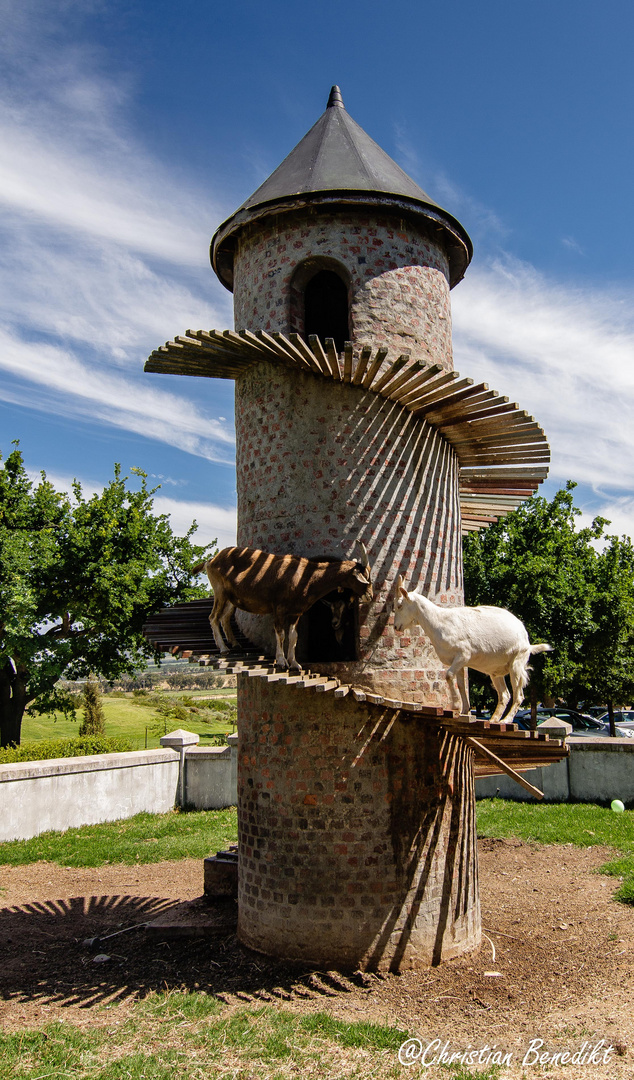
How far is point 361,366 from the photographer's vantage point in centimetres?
784

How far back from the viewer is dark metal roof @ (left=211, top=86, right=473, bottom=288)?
350 inches

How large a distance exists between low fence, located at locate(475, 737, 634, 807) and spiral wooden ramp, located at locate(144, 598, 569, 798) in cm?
790

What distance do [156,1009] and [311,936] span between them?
1.65m

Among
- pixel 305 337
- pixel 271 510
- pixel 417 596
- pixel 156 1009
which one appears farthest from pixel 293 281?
pixel 156 1009

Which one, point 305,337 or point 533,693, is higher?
point 305,337

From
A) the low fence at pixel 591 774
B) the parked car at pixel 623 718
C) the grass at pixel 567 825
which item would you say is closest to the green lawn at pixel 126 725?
the low fence at pixel 591 774

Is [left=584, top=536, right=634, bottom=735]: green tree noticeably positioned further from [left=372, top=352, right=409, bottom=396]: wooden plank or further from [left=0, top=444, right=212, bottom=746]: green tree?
[left=372, top=352, right=409, bottom=396]: wooden plank

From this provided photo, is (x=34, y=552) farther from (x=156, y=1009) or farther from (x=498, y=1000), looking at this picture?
(x=498, y=1000)

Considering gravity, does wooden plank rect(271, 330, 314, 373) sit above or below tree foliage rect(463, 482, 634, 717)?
above

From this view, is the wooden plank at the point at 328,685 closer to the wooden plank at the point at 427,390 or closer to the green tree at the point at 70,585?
the wooden plank at the point at 427,390

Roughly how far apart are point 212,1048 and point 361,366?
6359 millimetres

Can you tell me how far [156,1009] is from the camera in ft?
23.5

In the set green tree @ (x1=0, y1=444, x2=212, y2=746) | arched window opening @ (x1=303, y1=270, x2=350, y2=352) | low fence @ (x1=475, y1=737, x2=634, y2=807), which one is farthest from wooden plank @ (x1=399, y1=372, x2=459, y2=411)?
green tree @ (x1=0, y1=444, x2=212, y2=746)

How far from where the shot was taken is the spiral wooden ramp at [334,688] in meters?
7.19
